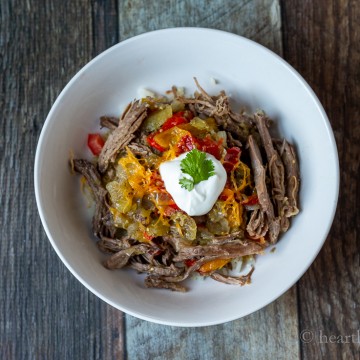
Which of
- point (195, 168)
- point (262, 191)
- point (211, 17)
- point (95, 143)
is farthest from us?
point (211, 17)

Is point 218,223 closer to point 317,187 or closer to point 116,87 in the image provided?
point 317,187

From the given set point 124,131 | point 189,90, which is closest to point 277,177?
point 189,90

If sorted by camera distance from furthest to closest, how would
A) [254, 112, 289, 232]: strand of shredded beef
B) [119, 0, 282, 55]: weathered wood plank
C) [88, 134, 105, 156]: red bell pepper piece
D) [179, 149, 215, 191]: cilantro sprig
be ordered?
[119, 0, 282, 55]: weathered wood plank < [88, 134, 105, 156]: red bell pepper piece < [254, 112, 289, 232]: strand of shredded beef < [179, 149, 215, 191]: cilantro sprig

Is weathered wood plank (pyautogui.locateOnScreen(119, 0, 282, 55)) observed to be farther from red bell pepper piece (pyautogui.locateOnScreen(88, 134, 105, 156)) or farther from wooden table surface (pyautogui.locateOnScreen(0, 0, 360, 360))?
red bell pepper piece (pyautogui.locateOnScreen(88, 134, 105, 156))

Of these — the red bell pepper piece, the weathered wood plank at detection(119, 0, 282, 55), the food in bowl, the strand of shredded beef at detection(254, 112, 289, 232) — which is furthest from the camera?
the weathered wood plank at detection(119, 0, 282, 55)

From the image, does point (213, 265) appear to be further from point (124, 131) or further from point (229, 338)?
point (124, 131)

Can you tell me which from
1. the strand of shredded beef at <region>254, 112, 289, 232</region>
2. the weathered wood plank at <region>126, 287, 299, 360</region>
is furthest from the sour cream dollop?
the weathered wood plank at <region>126, 287, 299, 360</region>

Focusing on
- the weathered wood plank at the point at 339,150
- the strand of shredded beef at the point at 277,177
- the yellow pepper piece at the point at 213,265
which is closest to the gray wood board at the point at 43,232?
the weathered wood plank at the point at 339,150
